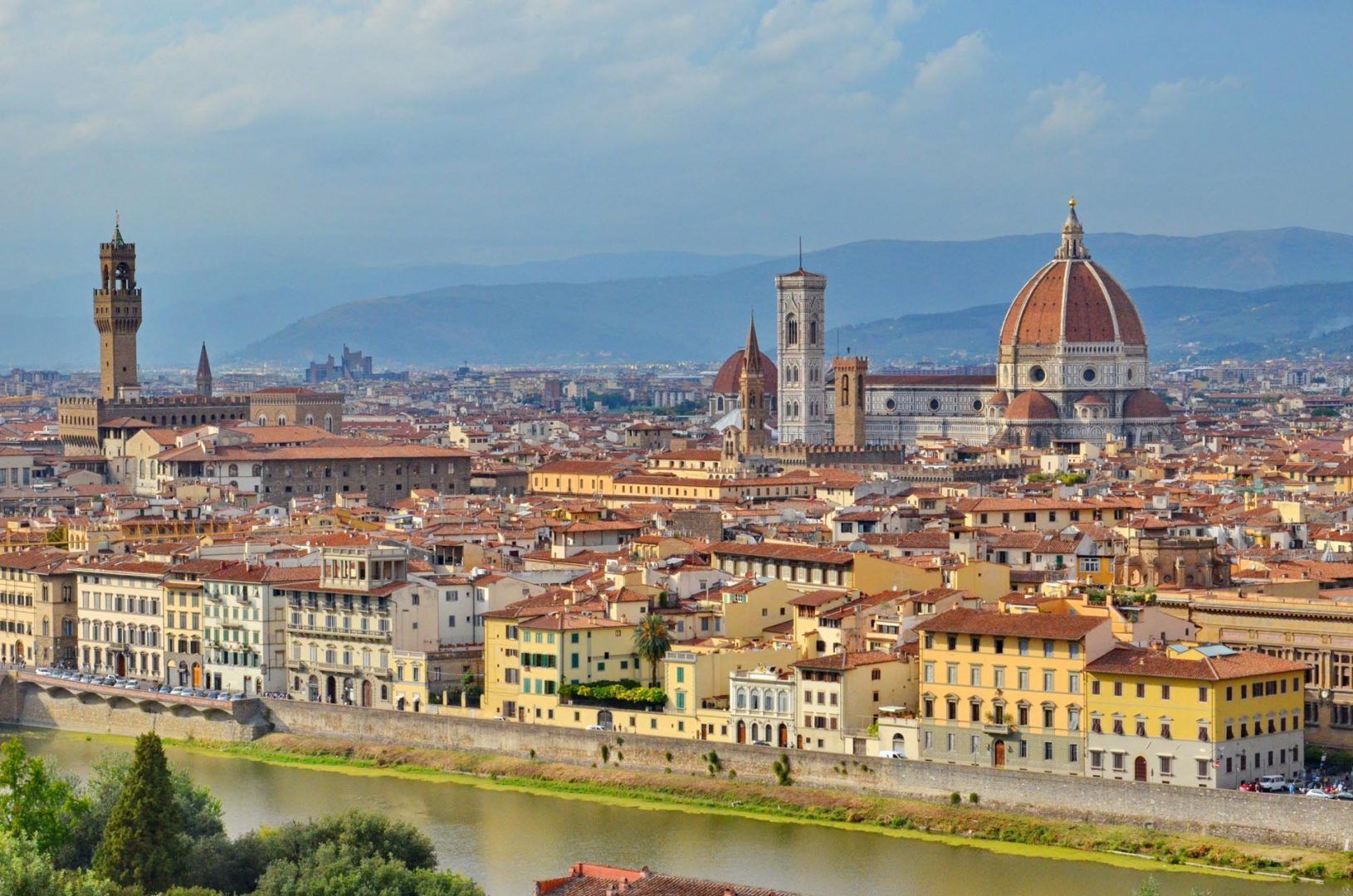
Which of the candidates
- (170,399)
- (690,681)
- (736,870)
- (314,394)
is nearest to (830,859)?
(736,870)

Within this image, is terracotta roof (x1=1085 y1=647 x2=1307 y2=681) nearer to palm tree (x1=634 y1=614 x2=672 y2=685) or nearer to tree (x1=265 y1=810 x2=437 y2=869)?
palm tree (x1=634 y1=614 x2=672 y2=685)

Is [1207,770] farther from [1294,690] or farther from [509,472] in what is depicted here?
[509,472]

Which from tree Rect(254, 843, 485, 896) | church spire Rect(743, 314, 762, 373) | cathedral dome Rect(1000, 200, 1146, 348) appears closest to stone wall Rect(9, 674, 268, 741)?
tree Rect(254, 843, 485, 896)

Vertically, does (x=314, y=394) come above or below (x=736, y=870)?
above

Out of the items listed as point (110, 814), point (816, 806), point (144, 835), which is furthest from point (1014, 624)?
point (144, 835)

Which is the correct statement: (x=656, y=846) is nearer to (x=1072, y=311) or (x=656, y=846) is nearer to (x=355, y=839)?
(x=355, y=839)
